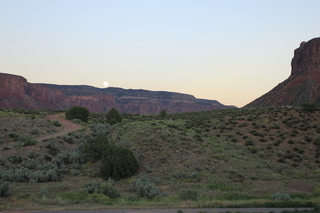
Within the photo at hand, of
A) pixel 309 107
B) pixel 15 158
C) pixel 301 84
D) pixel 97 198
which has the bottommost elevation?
pixel 15 158

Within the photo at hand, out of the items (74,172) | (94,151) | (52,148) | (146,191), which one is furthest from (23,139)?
(146,191)

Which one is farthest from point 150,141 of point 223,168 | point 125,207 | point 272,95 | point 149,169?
point 272,95

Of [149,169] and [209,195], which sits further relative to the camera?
[149,169]

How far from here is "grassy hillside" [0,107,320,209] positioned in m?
12.8

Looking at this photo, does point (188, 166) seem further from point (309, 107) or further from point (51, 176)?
point (309, 107)

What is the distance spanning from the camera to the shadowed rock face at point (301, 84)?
82.8 meters

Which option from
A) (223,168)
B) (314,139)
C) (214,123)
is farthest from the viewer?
(214,123)

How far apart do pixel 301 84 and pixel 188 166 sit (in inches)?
3414

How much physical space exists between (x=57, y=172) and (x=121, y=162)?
15.3ft

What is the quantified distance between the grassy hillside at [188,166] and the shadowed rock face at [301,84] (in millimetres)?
54008

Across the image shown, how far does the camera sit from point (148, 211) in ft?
32.8

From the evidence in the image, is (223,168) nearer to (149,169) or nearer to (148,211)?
(149,169)

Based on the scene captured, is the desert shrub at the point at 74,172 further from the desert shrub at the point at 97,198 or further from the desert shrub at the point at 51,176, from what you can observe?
the desert shrub at the point at 97,198

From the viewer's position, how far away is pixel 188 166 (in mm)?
19109
